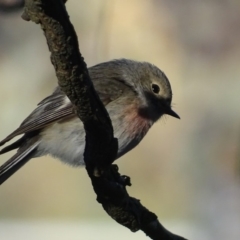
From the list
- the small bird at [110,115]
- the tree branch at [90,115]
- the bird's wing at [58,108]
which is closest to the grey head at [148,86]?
the small bird at [110,115]

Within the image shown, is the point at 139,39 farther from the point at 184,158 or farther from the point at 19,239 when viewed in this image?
the point at 19,239

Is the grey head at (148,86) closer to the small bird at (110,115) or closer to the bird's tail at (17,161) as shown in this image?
the small bird at (110,115)

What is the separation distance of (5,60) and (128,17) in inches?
33.4

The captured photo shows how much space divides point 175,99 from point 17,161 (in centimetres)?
160

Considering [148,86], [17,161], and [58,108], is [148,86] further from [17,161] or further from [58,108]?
[17,161]

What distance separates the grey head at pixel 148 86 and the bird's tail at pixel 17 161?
19.4 inches

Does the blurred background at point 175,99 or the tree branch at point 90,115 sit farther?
the blurred background at point 175,99

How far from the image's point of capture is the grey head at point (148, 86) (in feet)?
9.77

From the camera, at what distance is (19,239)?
463 cm

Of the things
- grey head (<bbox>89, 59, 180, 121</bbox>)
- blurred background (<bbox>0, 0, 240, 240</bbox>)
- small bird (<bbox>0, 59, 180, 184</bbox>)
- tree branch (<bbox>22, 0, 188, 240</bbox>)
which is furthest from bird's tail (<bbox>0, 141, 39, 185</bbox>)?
blurred background (<bbox>0, 0, 240, 240</bbox>)

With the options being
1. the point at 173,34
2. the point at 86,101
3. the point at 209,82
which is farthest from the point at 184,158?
the point at 86,101

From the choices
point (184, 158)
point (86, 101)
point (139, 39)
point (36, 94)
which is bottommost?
point (86, 101)

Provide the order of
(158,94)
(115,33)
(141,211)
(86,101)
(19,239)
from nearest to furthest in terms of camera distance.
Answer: (86,101) → (141,211) → (158,94) → (115,33) → (19,239)

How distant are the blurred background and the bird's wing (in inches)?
48.2
